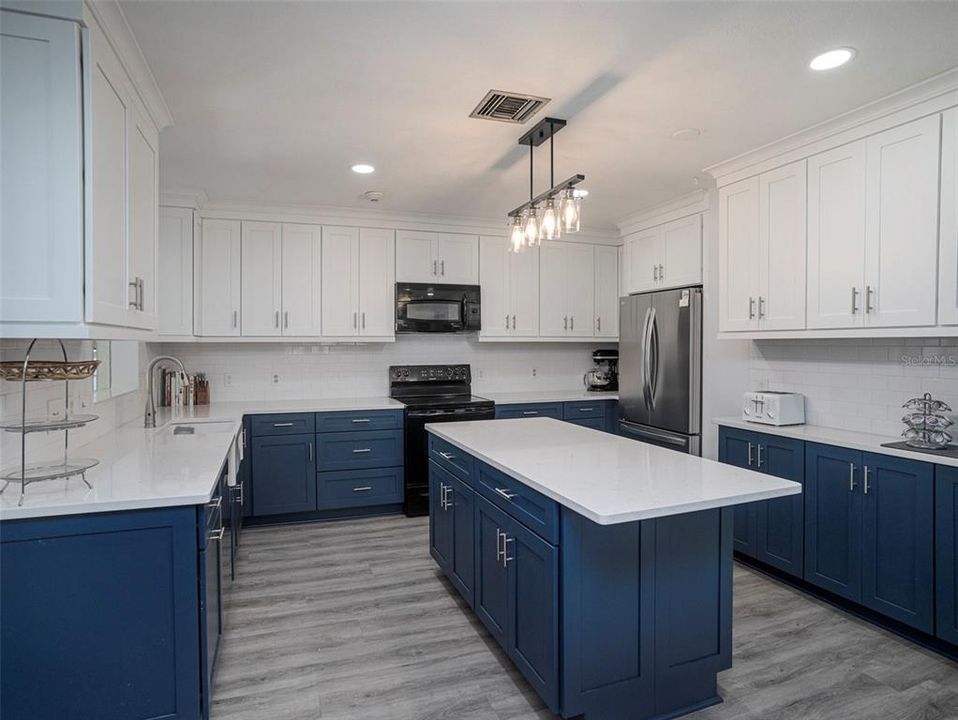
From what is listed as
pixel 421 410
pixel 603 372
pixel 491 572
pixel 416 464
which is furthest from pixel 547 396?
pixel 491 572

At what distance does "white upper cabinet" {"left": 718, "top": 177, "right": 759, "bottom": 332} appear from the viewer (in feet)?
11.0

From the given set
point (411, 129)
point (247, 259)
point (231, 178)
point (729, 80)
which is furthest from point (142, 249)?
point (729, 80)

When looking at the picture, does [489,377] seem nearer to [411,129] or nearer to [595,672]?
[411,129]

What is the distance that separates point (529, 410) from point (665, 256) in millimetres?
1708

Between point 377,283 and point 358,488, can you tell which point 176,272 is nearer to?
point 377,283

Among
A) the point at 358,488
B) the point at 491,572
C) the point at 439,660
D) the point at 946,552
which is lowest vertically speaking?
the point at 439,660

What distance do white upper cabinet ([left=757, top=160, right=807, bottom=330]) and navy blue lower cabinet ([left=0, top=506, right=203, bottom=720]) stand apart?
3.07 meters

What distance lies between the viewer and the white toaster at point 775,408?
10.6 feet

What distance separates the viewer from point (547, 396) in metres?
5.12

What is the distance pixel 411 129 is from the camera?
9.32 ft

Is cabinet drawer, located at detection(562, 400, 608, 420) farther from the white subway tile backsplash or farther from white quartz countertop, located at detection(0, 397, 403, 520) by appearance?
white quartz countertop, located at detection(0, 397, 403, 520)

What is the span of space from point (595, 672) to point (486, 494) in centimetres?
80

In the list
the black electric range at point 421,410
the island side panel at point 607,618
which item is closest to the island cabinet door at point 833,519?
the island side panel at point 607,618

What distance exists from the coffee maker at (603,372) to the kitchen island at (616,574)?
3.21 meters
